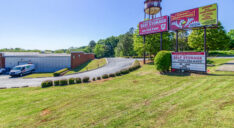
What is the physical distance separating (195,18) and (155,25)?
669cm

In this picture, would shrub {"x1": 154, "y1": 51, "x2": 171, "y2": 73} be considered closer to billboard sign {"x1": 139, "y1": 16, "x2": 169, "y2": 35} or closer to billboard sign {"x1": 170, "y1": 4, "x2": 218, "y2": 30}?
billboard sign {"x1": 170, "y1": 4, "x2": 218, "y2": 30}

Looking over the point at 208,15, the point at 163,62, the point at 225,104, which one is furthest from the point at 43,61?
the point at 225,104

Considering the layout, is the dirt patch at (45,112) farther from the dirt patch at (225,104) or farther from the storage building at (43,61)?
the storage building at (43,61)

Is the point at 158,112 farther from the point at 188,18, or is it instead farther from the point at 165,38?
the point at 165,38

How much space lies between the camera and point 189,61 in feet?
52.6

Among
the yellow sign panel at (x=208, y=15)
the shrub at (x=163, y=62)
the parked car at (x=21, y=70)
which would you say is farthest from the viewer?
the parked car at (x=21, y=70)

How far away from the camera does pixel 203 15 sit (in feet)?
51.4

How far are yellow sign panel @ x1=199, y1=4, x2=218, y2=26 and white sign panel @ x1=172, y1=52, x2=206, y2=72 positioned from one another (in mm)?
4135

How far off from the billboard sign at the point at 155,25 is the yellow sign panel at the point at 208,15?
506 centimetres

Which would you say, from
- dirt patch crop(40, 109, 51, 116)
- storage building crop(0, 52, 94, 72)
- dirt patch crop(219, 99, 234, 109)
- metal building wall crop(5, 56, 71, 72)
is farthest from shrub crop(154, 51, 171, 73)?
metal building wall crop(5, 56, 71, 72)

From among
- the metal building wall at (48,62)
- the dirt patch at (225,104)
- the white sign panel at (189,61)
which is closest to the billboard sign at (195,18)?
the white sign panel at (189,61)

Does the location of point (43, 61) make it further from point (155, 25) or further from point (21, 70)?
point (155, 25)

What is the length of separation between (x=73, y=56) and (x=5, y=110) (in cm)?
2866

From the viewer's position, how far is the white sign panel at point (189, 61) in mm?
14931
